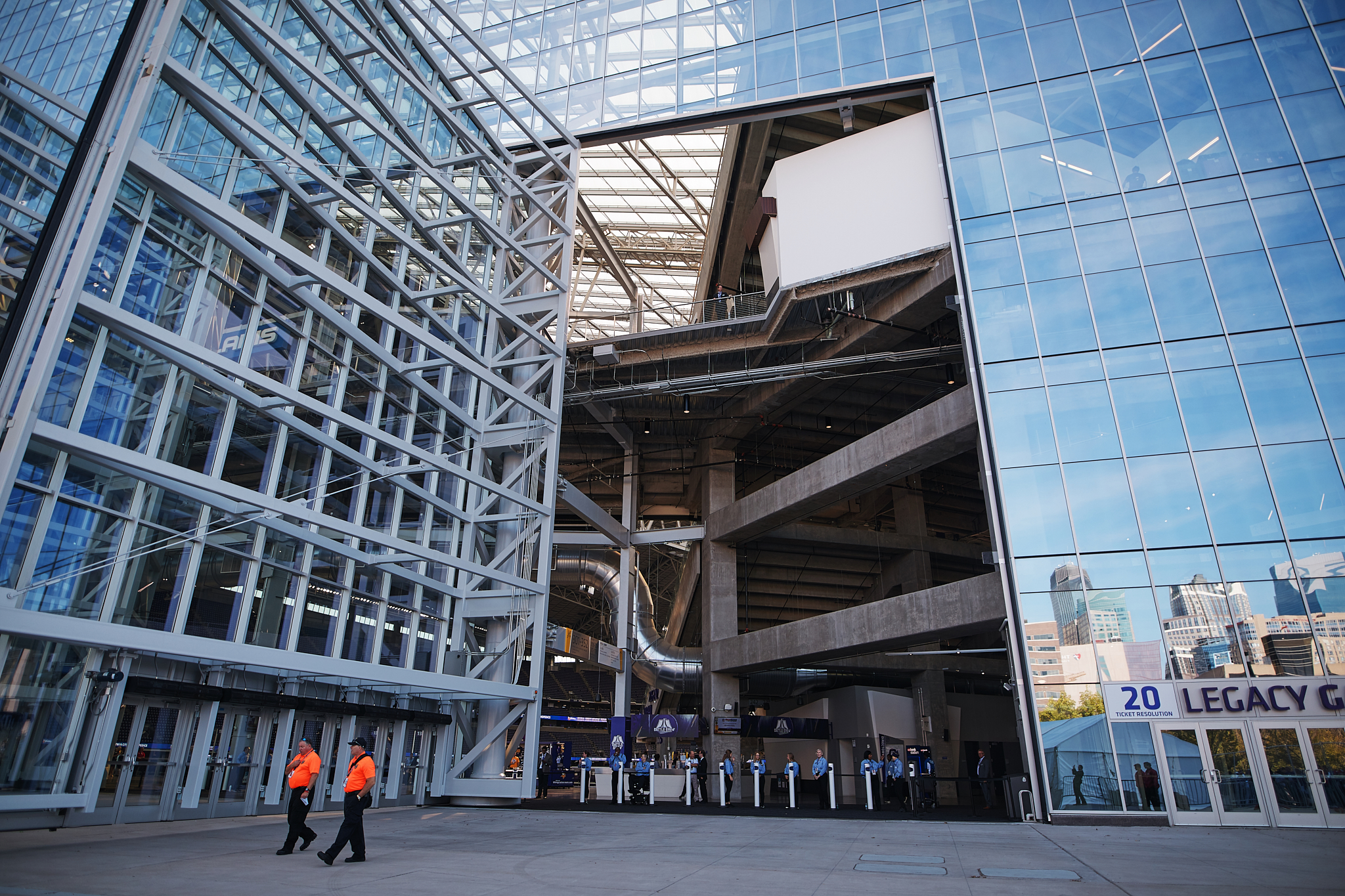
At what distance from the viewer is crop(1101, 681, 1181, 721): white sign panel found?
17.4 m

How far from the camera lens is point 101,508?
40.2 ft

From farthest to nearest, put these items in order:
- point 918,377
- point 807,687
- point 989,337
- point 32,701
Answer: point 807,687 < point 918,377 < point 989,337 < point 32,701

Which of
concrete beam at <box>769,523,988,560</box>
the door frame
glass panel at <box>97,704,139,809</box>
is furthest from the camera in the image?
concrete beam at <box>769,523,988,560</box>

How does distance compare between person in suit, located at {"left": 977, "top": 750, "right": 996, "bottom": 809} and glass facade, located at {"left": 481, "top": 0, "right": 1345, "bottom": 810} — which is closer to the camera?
glass facade, located at {"left": 481, "top": 0, "right": 1345, "bottom": 810}

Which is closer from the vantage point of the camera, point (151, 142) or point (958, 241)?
point (151, 142)

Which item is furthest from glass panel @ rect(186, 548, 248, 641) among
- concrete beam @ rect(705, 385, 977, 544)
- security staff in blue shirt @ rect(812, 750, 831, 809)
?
concrete beam @ rect(705, 385, 977, 544)

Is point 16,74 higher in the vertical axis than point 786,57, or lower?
lower

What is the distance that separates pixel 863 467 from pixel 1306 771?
12.7 metres

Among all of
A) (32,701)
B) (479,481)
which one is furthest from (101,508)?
(479,481)

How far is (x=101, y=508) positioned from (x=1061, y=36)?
88.2ft

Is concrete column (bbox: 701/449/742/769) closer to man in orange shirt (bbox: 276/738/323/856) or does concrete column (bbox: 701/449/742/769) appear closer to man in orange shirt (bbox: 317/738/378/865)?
man in orange shirt (bbox: 276/738/323/856)

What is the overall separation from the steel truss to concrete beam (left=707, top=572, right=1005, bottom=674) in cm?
971

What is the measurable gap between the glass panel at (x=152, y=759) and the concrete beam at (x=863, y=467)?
18876 millimetres

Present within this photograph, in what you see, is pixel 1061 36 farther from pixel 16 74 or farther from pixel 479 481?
pixel 16 74
